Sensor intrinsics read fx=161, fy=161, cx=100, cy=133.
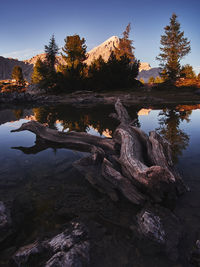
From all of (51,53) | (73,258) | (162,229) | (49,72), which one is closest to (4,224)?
(73,258)

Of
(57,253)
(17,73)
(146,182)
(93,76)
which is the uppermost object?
(17,73)

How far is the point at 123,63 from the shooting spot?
41.5 metres

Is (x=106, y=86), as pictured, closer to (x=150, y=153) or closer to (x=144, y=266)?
(x=150, y=153)

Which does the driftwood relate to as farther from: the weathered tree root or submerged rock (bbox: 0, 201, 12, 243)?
submerged rock (bbox: 0, 201, 12, 243)

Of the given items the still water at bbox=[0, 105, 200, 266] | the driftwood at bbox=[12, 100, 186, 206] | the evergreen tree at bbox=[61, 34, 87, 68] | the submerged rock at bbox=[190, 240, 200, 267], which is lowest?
the still water at bbox=[0, 105, 200, 266]

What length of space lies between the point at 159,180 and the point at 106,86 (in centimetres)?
3948

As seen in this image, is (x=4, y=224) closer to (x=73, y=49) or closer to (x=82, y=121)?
(x=82, y=121)

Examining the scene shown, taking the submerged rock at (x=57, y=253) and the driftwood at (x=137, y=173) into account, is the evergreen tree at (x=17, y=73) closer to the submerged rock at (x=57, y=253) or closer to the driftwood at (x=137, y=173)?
the driftwood at (x=137, y=173)

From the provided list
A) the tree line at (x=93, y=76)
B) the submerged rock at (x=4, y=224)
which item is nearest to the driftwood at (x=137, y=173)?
the submerged rock at (x=4, y=224)

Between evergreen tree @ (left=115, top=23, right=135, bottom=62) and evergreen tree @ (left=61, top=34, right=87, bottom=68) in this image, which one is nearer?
evergreen tree @ (left=61, top=34, right=87, bottom=68)

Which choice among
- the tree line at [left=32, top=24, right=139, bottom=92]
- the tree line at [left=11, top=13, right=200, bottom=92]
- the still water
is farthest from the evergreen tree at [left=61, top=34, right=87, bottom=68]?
the still water

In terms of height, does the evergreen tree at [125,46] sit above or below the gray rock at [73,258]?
above

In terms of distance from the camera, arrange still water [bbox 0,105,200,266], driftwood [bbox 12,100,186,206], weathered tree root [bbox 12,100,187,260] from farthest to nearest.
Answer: driftwood [bbox 12,100,186,206] → still water [bbox 0,105,200,266] → weathered tree root [bbox 12,100,187,260]

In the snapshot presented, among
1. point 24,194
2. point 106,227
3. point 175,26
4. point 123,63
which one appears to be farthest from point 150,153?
point 175,26
